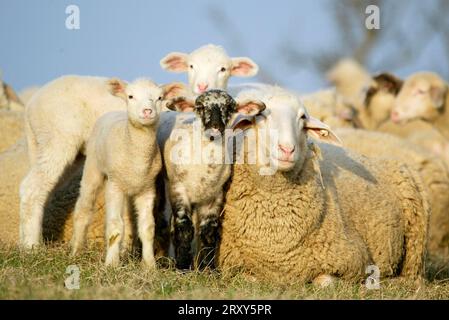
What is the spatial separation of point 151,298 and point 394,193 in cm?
328

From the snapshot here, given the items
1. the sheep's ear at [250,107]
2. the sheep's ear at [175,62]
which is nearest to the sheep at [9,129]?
the sheep's ear at [175,62]

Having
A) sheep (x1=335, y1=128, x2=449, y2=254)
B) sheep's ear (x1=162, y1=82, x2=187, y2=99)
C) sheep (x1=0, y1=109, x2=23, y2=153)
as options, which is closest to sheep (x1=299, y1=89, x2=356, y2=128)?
sheep (x1=335, y1=128, x2=449, y2=254)

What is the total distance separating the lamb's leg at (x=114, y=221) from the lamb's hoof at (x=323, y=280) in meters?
1.40

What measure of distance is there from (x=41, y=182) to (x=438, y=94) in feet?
20.7

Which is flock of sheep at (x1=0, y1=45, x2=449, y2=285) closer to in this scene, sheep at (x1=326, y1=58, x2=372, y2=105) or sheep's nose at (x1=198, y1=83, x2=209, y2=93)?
sheep's nose at (x1=198, y1=83, x2=209, y2=93)

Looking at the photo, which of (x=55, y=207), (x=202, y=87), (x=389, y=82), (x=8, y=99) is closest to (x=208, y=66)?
(x=202, y=87)

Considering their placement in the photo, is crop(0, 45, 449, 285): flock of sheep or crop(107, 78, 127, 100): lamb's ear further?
crop(107, 78, 127, 100): lamb's ear

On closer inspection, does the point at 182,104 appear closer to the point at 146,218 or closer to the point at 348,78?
the point at 146,218

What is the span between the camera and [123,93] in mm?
6480

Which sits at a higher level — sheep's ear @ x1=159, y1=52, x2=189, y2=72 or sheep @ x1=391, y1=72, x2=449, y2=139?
sheep's ear @ x1=159, y1=52, x2=189, y2=72

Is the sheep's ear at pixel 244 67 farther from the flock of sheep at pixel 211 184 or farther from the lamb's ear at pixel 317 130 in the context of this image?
the lamb's ear at pixel 317 130

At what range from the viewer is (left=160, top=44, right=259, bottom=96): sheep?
712cm

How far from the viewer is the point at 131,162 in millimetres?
6262

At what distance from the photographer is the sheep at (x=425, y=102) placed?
11.9 metres
